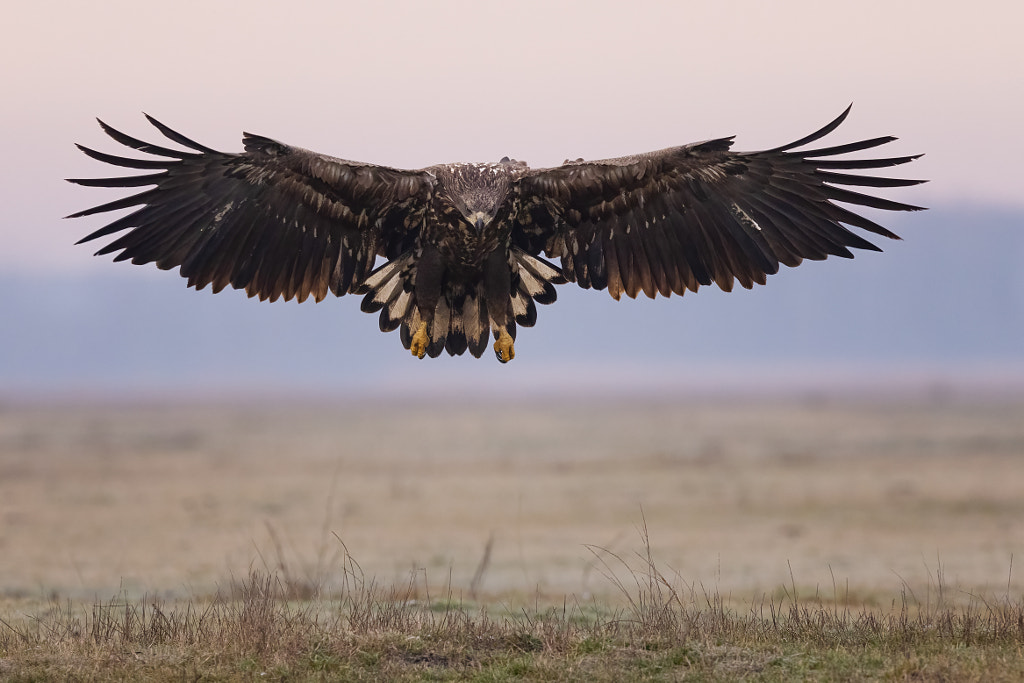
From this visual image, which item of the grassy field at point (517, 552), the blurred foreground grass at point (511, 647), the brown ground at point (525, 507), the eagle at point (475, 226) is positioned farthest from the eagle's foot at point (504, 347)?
the brown ground at point (525, 507)

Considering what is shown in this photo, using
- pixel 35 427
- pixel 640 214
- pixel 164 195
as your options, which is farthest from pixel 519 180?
pixel 35 427

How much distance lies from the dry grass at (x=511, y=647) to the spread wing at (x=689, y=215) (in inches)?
124

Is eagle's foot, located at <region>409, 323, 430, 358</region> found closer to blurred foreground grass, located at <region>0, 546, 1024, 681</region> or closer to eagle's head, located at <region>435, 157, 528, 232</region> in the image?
eagle's head, located at <region>435, 157, 528, 232</region>

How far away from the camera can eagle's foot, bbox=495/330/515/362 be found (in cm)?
1162

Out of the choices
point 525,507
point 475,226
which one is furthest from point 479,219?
point 525,507

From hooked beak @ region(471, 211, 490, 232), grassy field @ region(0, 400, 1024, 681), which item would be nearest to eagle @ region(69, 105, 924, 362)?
hooked beak @ region(471, 211, 490, 232)

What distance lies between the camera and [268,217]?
38.3 ft

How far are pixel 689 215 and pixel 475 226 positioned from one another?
6.97 feet

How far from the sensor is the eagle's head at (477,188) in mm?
10984

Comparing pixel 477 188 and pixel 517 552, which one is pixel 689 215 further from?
pixel 517 552

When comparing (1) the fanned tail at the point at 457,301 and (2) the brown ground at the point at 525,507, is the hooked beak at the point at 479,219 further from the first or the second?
(2) the brown ground at the point at 525,507

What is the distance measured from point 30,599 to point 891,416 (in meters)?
122

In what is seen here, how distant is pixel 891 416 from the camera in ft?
420

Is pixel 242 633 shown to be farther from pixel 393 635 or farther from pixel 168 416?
pixel 168 416
